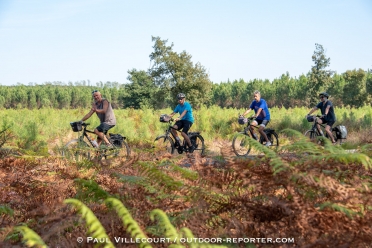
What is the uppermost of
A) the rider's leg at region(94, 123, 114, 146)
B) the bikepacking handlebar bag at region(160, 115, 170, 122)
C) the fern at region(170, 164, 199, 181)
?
the bikepacking handlebar bag at region(160, 115, 170, 122)

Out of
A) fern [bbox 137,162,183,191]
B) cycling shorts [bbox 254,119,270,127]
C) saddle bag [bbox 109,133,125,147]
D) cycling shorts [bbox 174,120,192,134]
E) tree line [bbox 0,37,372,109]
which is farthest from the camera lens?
tree line [bbox 0,37,372,109]

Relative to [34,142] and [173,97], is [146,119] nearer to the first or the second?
[34,142]

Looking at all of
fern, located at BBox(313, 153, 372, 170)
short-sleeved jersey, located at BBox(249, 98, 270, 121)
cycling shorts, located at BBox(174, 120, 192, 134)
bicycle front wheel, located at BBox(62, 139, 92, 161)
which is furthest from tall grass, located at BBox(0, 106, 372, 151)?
fern, located at BBox(313, 153, 372, 170)

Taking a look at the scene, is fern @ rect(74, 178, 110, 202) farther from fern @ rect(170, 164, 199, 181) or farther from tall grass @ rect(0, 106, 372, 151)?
tall grass @ rect(0, 106, 372, 151)

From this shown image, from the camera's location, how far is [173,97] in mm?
56406

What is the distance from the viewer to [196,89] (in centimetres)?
5759

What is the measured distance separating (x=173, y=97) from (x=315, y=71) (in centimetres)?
1954

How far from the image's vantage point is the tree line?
182 ft

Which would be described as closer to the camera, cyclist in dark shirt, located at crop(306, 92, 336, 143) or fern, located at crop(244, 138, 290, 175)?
fern, located at crop(244, 138, 290, 175)

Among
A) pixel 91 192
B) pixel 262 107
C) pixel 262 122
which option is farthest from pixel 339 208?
pixel 262 122

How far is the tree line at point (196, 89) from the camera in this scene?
182 feet

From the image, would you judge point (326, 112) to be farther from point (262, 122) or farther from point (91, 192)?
point (91, 192)

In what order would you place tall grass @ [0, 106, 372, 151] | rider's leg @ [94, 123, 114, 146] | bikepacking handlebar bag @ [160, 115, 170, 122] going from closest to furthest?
rider's leg @ [94, 123, 114, 146]
bikepacking handlebar bag @ [160, 115, 170, 122]
tall grass @ [0, 106, 372, 151]

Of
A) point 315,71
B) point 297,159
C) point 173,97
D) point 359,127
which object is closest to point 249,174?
point 297,159
